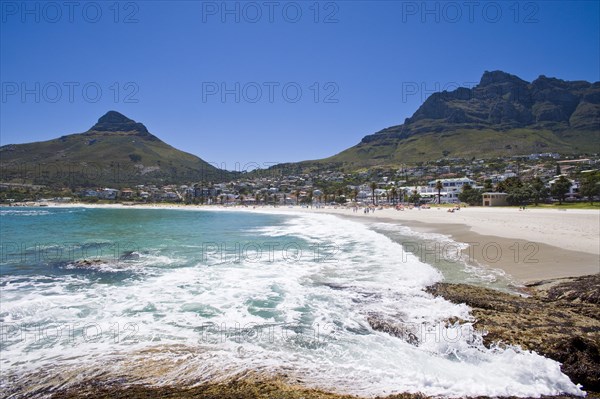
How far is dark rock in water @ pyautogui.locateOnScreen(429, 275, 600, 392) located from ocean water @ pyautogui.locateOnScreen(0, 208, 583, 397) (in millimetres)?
344

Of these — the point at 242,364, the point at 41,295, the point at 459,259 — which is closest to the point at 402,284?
the point at 459,259

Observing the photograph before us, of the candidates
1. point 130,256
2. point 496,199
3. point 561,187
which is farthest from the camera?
point 496,199

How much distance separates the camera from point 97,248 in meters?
24.0

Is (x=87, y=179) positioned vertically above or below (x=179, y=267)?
above

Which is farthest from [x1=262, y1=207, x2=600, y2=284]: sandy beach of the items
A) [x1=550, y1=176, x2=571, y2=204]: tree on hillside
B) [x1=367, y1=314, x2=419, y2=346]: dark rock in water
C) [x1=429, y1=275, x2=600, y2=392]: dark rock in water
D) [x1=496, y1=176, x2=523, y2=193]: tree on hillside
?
[x1=496, y1=176, x2=523, y2=193]: tree on hillside

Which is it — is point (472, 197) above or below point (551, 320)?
above

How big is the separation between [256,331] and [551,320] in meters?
6.87

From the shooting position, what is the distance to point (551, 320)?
7.88 metres

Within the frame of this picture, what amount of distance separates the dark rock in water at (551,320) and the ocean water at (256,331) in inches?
13.5

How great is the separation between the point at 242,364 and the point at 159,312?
4.74 metres

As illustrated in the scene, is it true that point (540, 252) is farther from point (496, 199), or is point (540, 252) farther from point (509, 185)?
point (509, 185)

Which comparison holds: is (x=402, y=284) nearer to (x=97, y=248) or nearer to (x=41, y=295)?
(x=41, y=295)

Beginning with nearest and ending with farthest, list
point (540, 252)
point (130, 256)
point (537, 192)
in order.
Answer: point (540, 252) < point (130, 256) < point (537, 192)

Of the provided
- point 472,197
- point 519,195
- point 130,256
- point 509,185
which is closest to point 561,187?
point 519,195
